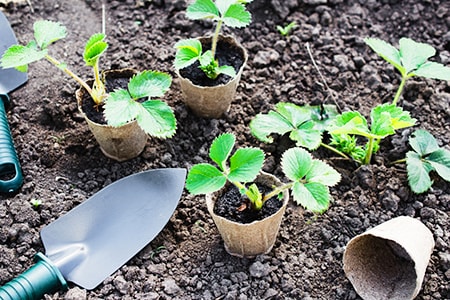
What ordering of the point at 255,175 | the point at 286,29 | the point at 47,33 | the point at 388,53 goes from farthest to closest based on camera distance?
the point at 286,29 < the point at 388,53 < the point at 47,33 < the point at 255,175

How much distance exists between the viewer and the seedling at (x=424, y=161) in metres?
1.76

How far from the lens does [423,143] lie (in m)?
1.83

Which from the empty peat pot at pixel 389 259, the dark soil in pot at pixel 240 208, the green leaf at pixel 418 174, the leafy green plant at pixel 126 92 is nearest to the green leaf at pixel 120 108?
the leafy green plant at pixel 126 92

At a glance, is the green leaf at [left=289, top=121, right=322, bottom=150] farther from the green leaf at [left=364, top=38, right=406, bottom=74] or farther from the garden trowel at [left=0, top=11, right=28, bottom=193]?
the garden trowel at [left=0, top=11, right=28, bottom=193]

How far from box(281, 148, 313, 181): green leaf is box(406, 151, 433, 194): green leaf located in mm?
380

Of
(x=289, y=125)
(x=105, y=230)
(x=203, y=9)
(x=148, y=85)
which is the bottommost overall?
(x=105, y=230)

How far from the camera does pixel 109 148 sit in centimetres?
183

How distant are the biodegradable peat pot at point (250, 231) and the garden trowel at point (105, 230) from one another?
0.60ft

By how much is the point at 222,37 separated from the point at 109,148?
1.70 feet

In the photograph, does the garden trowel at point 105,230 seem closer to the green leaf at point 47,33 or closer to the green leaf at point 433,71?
the green leaf at point 47,33

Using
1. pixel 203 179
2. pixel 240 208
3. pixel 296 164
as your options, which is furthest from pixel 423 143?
pixel 203 179

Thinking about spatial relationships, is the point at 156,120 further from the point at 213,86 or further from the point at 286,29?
the point at 286,29

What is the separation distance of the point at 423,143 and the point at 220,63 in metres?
0.66

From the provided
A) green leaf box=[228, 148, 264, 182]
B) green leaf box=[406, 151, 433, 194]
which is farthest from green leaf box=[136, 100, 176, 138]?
green leaf box=[406, 151, 433, 194]
